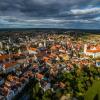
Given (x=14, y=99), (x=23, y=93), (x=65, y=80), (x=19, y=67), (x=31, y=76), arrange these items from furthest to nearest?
1. (x=19, y=67)
2. (x=31, y=76)
3. (x=65, y=80)
4. (x=23, y=93)
5. (x=14, y=99)

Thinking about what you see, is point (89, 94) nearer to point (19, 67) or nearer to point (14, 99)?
A: point (14, 99)

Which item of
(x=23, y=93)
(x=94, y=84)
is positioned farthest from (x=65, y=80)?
(x=23, y=93)

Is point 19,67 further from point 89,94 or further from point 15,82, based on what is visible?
point 89,94

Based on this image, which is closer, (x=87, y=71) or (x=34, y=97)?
(x=34, y=97)

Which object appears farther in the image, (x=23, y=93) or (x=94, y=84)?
(x=94, y=84)

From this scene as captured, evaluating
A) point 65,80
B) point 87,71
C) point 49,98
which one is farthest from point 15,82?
point 87,71

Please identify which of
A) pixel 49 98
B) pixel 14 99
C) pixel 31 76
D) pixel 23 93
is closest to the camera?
pixel 49 98
